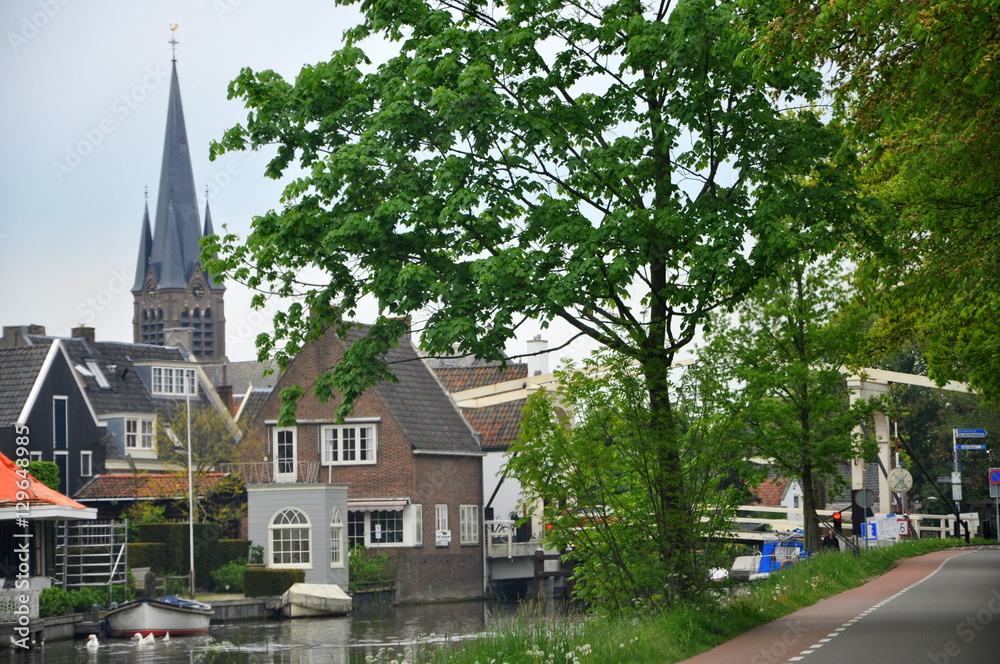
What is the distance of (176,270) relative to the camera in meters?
127

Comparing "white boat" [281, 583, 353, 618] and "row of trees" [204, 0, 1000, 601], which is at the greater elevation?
"row of trees" [204, 0, 1000, 601]

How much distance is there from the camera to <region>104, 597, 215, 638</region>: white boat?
37000mm

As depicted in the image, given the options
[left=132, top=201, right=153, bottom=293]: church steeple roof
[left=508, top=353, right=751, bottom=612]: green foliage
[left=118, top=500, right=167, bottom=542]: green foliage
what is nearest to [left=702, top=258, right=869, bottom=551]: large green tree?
[left=508, top=353, right=751, bottom=612]: green foliage

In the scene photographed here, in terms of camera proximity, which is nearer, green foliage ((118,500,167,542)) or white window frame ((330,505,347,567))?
green foliage ((118,500,167,542))

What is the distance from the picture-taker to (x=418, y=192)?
18875 mm

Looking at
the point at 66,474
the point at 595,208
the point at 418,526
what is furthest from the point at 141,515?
the point at 595,208

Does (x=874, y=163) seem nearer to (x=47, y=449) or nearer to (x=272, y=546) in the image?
(x=272, y=546)

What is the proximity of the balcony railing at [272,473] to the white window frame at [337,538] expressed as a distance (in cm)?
312

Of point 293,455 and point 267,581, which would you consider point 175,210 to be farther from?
point 267,581

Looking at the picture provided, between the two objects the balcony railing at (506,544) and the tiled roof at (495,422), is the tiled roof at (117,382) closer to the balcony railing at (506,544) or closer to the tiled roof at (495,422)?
the tiled roof at (495,422)

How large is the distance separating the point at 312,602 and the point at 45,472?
394 inches

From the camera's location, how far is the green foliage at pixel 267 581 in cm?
4478

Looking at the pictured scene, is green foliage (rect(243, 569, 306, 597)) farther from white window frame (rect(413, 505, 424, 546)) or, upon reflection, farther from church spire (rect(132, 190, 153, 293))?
church spire (rect(132, 190, 153, 293))

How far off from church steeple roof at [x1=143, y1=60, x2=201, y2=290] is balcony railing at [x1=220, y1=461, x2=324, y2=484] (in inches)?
2392
